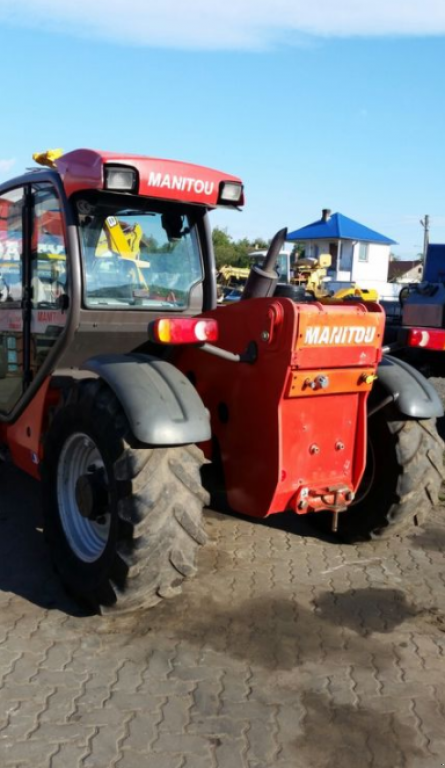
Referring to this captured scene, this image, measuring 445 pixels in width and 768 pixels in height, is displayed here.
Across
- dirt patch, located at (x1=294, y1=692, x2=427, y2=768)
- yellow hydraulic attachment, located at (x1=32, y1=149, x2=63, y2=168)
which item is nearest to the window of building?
yellow hydraulic attachment, located at (x1=32, y1=149, x2=63, y2=168)

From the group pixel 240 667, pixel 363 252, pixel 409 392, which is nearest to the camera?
pixel 240 667

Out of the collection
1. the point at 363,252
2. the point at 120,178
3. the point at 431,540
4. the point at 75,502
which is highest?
the point at 363,252

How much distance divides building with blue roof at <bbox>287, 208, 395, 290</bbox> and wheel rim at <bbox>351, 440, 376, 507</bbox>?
35115 mm

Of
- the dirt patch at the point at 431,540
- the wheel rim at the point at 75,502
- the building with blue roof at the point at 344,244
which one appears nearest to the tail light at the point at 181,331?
the wheel rim at the point at 75,502

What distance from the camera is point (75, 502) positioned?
3703 millimetres

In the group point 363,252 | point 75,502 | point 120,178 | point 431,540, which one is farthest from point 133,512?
point 363,252

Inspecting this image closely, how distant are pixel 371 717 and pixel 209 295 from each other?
2.61 m

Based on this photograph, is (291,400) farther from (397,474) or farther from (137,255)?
(137,255)

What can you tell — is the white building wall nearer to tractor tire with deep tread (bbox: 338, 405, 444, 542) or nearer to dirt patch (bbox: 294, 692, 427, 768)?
tractor tire with deep tread (bbox: 338, 405, 444, 542)

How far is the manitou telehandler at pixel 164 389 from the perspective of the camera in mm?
3199

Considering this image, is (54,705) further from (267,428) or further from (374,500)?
(374,500)

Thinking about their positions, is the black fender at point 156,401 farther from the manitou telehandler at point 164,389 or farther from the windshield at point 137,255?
the windshield at point 137,255

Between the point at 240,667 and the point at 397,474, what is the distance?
157 centimetres

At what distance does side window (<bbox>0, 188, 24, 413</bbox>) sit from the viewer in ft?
14.1
